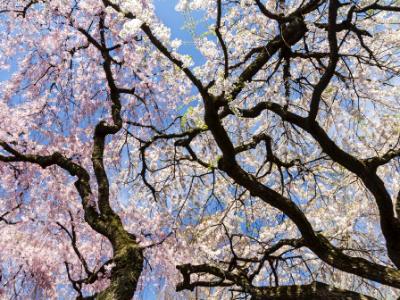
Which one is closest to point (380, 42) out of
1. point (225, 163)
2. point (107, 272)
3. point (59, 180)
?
point (225, 163)

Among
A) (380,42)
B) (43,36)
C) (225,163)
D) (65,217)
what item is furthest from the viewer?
(65,217)

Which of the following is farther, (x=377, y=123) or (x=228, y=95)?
(x=377, y=123)

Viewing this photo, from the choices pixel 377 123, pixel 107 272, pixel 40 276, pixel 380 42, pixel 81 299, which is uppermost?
pixel 380 42

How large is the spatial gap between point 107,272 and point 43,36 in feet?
14.4

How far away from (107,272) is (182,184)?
2.78 m

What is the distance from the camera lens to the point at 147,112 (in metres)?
8.12

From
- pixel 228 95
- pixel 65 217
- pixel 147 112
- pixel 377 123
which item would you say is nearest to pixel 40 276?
pixel 65 217

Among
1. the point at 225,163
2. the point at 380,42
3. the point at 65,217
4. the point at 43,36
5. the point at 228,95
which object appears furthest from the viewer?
the point at 65,217

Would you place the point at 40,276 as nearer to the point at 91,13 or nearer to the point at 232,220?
the point at 232,220

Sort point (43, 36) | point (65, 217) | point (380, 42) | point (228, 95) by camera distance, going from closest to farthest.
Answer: point (228, 95) < point (380, 42) < point (43, 36) < point (65, 217)

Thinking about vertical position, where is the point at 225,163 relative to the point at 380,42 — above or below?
below

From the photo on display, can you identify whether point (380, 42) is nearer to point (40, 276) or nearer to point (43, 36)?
point (43, 36)

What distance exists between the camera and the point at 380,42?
6641 mm

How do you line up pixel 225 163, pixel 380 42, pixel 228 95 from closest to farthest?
pixel 228 95, pixel 225 163, pixel 380 42
